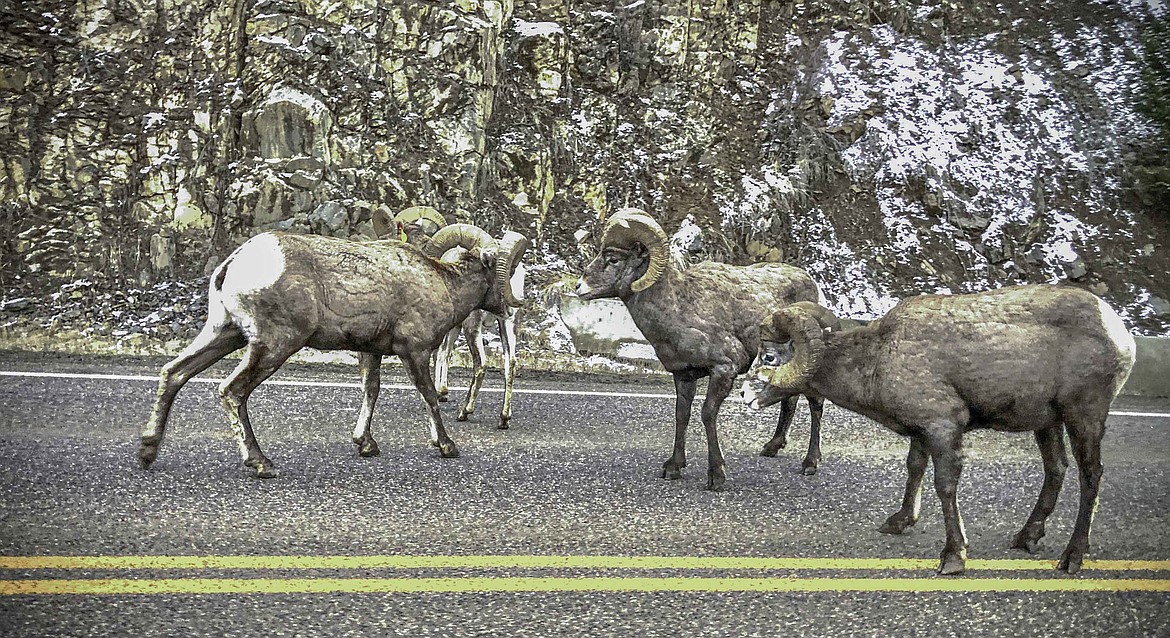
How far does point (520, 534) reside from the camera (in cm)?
616

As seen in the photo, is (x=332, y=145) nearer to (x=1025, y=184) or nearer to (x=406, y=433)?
(x=406, y=433)

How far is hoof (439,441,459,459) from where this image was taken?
8.37m

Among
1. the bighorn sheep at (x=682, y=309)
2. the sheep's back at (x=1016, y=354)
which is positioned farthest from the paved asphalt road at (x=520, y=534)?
the sheep's back at (x=1016, y=354)

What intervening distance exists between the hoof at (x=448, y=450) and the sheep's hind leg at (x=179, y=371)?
1660 mm

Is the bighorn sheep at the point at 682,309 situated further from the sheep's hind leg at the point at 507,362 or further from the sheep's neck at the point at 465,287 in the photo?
the sheep's hind leg at the point at 507,362

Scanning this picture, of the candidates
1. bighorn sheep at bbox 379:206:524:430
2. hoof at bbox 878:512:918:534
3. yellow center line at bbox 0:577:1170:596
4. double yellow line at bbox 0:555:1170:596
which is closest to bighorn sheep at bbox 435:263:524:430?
bighorn sheep at bbox 379:206:524:430

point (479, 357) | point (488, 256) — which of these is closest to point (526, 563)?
point (488, 256)

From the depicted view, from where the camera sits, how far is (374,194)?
16.8 meters

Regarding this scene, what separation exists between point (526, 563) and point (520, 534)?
598mm

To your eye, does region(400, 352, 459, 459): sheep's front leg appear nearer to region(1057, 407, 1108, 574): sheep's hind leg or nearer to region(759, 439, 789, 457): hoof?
region(759, 439, 789, 457): hoof

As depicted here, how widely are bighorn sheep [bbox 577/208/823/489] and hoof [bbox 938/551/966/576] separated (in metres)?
2.36

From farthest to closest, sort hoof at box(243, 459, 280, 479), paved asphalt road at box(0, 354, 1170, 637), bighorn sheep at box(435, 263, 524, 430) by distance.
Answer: bighorn sheep at box(435, 263, 524, 430)
hoof at box(243, 459, 280, 479)
paved asphalt road at box(0, 354, 1170, 637)

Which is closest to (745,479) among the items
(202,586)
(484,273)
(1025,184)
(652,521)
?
(652,521)

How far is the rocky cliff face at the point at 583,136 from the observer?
53.4ft
